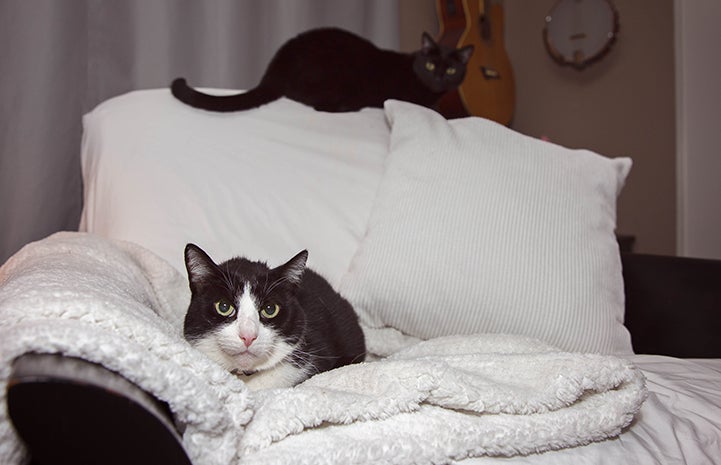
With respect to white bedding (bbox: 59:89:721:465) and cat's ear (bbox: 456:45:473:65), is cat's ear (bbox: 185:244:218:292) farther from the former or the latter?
cat's ear (bbox: 456:45:473:65)

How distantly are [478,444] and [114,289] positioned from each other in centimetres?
44

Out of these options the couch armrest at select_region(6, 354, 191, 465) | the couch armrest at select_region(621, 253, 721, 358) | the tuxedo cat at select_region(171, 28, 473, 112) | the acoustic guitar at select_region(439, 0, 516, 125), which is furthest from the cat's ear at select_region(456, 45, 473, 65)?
the couch armrest at select_region(6, 354, 191, 465)

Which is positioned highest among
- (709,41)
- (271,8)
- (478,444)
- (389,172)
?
(271,8)

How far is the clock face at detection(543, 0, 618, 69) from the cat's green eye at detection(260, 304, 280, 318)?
218 cm

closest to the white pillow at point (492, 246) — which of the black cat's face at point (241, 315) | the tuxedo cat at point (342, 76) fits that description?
the black cat's face at point (241, 315)

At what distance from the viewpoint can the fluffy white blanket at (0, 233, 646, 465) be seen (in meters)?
0.53

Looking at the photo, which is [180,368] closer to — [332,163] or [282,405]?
[282,405]

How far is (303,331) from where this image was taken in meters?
0.95

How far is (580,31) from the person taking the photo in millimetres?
2670

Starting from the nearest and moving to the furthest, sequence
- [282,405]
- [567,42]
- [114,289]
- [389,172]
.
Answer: [282,405] < [114,289] < [389,172] < [567,42]

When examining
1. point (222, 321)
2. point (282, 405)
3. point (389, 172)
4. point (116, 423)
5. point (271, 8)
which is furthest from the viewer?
point (271, 8)

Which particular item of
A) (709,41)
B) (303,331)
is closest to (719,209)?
(709,41)

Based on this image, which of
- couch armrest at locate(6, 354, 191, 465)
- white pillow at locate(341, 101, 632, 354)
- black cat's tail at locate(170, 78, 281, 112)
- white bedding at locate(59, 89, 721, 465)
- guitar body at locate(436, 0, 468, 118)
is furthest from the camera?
guitar body at locate(436, 0, 468, 118)

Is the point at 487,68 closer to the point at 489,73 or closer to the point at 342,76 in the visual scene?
the point at 489,73
